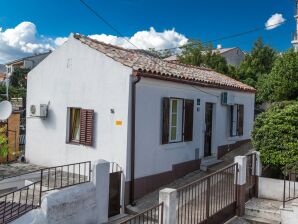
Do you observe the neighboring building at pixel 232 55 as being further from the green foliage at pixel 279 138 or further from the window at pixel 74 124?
the window at pixel 74 124

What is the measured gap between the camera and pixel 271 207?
9.78 metres

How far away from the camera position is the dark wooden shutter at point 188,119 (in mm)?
12172

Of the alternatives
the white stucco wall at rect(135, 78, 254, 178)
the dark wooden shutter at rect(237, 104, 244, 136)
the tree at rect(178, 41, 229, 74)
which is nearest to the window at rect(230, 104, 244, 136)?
the dark wooden shutter at rect(237, 104, 244, 136)

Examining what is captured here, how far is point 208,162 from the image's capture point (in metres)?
13.6

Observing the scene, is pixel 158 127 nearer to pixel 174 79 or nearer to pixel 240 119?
pixel 174 79

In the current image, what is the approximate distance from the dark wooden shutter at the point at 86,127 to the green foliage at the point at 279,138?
17.9ft

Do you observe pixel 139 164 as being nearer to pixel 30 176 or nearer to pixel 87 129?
pixel 87 129

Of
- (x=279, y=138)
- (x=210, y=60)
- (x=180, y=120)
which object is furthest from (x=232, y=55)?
(x=279, y=138)

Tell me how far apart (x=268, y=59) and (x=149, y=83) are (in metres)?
27.0

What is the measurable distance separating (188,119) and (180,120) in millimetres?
331

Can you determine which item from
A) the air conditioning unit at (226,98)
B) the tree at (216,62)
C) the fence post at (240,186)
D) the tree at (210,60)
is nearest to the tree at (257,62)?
the tree at (216,62)

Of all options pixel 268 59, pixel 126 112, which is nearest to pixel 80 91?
pixel 126 112

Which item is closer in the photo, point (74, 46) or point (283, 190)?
point (283, 190)

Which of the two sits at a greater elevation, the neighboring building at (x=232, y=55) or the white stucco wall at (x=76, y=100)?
the neighboring building at (x=232, y=55)
